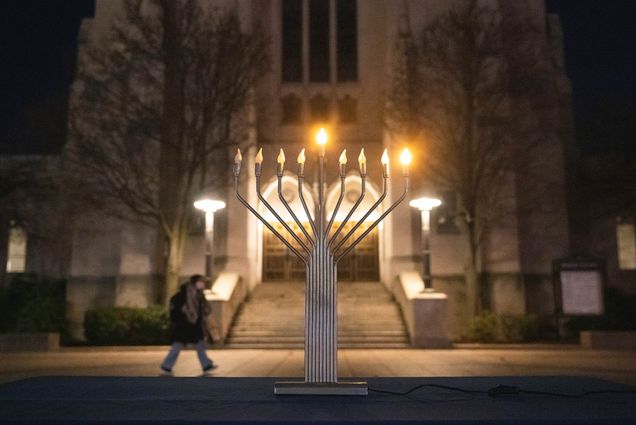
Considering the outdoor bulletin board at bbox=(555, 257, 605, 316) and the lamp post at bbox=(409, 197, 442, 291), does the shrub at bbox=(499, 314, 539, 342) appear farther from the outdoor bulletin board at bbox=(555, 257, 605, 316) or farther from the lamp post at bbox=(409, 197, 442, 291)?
the lamp post at bbox=(409, 197, 442, 291)

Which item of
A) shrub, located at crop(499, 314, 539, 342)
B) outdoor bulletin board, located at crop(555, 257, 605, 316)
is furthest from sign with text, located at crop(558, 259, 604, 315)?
shrub, located at crop(499, 314, 539, 342)

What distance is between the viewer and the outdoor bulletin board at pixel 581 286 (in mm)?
21875

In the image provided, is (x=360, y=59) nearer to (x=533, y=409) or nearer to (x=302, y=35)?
(x=302, y=35)

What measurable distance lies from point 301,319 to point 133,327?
5.45 meters

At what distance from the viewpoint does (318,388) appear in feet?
24.6

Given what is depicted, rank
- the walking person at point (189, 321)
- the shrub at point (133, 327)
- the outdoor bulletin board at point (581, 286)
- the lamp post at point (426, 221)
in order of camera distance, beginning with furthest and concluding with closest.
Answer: the outdoor bulletin board at point (581, 286) → the shrub at point (133, 327) → the lamp post at point (426, 221) → the walking person at point (189, 321)

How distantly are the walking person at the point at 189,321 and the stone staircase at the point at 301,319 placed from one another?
23.3ft

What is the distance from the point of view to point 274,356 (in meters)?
17.2

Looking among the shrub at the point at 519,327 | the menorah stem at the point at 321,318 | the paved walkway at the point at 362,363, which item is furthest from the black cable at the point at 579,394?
the shrub at the point at 519,327

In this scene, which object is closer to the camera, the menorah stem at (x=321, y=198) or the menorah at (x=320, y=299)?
the menorah at (x=320, y=299)

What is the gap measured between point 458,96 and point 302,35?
9.28m

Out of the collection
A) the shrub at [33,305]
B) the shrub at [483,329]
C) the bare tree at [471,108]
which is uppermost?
the bare tree at [471,108]

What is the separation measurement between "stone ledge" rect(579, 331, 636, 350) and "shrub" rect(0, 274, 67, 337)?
17.3 m

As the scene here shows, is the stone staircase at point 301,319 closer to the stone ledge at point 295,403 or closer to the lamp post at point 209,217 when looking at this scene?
the lamp post at point 209,217
